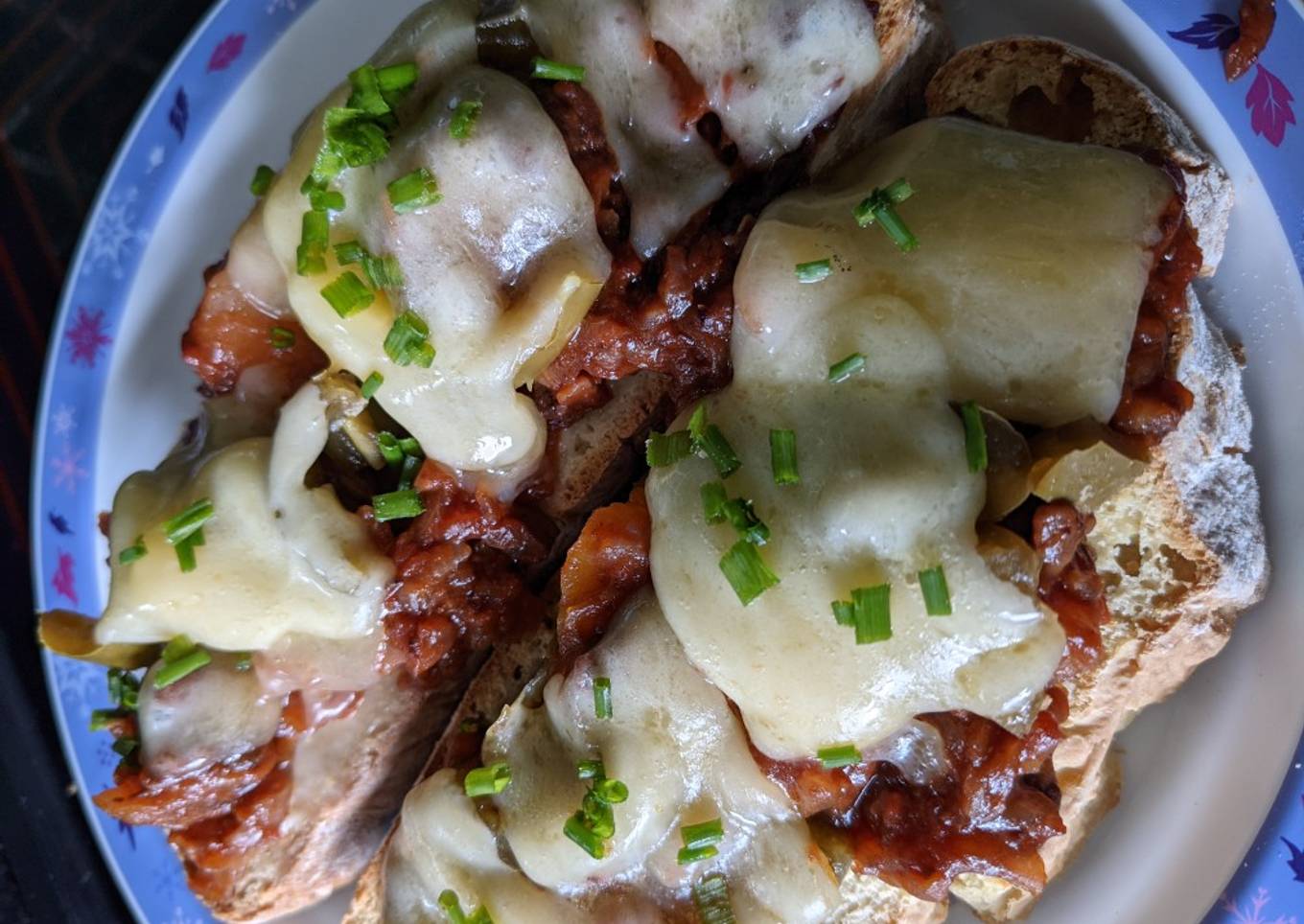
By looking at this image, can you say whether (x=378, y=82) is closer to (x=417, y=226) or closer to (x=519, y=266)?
(x=417, y=226)

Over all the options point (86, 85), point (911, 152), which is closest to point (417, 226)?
point (911, 152)

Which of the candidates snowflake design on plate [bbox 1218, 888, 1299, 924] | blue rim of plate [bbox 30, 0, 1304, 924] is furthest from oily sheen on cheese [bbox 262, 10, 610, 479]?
snowflake design on plate [bbox 1218, 888, 1299, 924]

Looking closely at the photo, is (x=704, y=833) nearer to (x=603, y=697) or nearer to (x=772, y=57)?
(x=603, y=697)

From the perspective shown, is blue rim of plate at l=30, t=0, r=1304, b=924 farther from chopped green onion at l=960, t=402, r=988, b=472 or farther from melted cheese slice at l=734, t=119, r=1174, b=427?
chopped green onion at l=960, t=402, r=988, b=472

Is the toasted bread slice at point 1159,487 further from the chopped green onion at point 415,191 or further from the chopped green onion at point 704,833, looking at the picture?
the chopped green onion at point 415,191

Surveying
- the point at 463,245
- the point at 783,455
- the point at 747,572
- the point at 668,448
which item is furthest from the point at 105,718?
the point at 783,455

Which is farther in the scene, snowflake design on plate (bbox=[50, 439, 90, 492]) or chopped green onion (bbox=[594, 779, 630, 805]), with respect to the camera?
snowflake design on plate (bbox=[50, 439, 90, 492])
